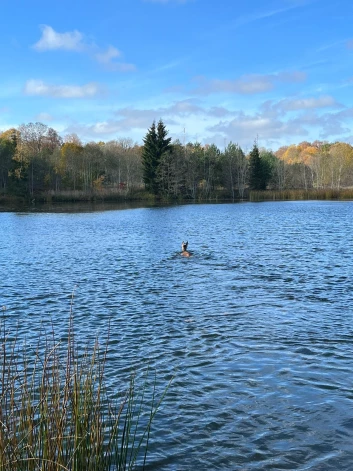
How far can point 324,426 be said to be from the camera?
6.83m

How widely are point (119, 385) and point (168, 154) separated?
75.7 meters

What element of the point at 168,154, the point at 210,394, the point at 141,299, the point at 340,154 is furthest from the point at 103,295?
the point at 340,154

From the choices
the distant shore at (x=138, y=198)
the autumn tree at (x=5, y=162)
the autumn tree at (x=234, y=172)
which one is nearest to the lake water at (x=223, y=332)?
the distant shore at (x=138, y=198)

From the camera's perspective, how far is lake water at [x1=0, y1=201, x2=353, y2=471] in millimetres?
6523

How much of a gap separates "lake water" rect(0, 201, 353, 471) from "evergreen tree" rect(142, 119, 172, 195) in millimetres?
57592

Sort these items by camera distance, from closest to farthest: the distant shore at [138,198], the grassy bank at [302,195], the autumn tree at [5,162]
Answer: the distant shore at [138,198] < the autumn tree at [5,162] < the grassy bank at [302,195]

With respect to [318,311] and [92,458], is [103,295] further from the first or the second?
[92,458]

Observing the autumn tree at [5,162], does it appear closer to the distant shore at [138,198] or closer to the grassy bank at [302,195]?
the distant shore at [138,198]

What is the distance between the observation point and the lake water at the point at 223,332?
652 centimetres

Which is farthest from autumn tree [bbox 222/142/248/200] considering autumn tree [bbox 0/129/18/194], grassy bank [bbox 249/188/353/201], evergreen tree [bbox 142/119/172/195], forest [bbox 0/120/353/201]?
autumn tree [bbox 0/129/18/194]

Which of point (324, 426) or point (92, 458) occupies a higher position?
point (92, 458)

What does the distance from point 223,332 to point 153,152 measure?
73922 mm

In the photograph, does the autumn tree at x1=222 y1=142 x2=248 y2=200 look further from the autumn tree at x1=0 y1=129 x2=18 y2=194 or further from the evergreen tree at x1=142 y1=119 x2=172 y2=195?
the autumn tree at x1=0 y1=129 x2=18 y2=194

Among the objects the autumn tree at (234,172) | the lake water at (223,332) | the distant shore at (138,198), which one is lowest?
the lake water at (223,332)
